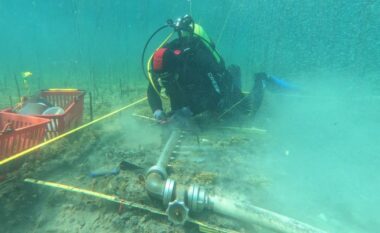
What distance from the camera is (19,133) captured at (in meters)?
3.80

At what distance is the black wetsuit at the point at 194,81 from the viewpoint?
A: 4.49 meters

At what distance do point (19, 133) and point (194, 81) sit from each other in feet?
9.26

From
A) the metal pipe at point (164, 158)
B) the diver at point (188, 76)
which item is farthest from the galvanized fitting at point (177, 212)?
→ the diver at point (188, 76)

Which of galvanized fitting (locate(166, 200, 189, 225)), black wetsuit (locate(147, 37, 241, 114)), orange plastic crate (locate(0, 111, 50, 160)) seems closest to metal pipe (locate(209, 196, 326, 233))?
galvanized fitting (locate(166, 200, 189, 225))

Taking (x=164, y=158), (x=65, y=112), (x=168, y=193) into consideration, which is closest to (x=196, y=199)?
(x=168, y=193)

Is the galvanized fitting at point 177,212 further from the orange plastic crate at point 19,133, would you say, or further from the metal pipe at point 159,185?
the orange plastic crate at point 19,133

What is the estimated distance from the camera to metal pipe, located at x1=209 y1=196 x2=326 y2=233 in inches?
93.4

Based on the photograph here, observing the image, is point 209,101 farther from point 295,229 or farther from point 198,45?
point 295,229

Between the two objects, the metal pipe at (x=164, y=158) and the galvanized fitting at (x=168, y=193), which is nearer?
Result: the galvanized fitting at (x=168, y=193)

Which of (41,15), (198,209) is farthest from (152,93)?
(41,15)

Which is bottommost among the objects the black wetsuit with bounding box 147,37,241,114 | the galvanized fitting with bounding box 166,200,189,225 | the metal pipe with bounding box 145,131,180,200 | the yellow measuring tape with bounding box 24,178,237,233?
the yellow measuring tape with bounding box 24,178,237,233

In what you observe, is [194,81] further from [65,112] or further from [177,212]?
[177,212]

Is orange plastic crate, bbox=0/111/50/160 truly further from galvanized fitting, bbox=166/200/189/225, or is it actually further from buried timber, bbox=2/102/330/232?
galvanized fitting, bbox=166/200/189/225

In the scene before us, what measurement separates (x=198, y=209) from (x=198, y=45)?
308 centimetres
